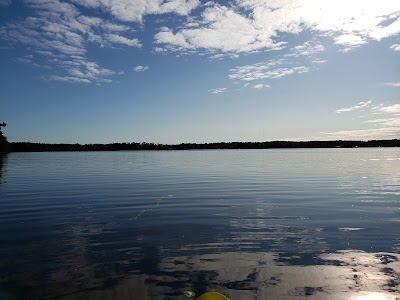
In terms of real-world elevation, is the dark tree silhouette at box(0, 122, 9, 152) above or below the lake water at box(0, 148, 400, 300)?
above

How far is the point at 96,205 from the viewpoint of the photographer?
19797 millimetres

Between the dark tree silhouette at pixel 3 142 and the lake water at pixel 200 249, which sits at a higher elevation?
the dark tree silhouette at pixel 3 142

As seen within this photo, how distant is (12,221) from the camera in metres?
15.2

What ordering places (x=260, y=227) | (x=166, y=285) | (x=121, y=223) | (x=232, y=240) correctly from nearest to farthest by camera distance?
(x=166, y=285) < (x=232, y=240) < (x=260, y=227) < (x=121, y=223)

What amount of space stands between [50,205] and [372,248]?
17309 mm

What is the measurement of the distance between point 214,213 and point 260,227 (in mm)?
3904

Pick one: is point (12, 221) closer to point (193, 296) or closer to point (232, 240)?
point (232, 240)

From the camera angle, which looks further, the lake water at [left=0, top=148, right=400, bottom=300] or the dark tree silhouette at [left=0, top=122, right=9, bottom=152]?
the dark tree silhouette at [left=0, top=122, right=9, bottom=152]

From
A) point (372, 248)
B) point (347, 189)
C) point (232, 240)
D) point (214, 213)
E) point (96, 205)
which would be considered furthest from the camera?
point (347, 189)

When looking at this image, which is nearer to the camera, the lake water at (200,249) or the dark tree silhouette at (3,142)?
the lake water at (200,249)

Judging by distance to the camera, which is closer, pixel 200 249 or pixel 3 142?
pixel 200 249

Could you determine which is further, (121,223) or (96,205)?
(96,205)

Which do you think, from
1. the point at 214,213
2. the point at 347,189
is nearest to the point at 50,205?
the point at 214,213

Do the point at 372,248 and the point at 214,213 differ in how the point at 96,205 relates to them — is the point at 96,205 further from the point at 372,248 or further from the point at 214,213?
the point at 372,248
